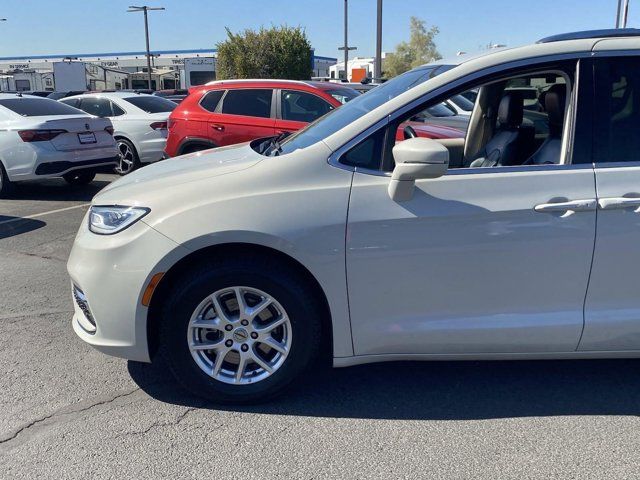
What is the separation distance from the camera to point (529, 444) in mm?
2793

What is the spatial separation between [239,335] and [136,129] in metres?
8.52

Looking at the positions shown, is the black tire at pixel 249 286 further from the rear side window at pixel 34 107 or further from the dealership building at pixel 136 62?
the dealership building at pixel 136 62

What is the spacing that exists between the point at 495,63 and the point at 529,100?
1084 millimetres

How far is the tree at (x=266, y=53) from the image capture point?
2628 centimetres

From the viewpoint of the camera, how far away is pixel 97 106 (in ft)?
37.7

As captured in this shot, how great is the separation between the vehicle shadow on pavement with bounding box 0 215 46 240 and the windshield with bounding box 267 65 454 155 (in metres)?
4.51

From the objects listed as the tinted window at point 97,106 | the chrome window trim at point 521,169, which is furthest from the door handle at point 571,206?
the tinted window at point 97,106

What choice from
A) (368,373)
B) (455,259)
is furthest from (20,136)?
(455,259)

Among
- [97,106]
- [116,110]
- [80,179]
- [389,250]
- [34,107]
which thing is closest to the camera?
Answer: [389,250]

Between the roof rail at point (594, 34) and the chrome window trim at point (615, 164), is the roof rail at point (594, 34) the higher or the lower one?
the higher one

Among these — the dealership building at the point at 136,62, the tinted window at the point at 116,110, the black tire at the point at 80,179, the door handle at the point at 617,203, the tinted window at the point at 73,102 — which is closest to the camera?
the door handle at the point at 617,203

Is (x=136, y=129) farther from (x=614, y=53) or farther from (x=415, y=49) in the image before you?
(x=415, y=49)

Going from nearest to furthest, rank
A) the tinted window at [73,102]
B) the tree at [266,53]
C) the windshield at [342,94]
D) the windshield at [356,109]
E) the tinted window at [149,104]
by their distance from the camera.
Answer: the windshield at [356,109], the windshield at [342,94], the tinted window at [149,104], the tinted window at [73,102], the tree at [266,53]

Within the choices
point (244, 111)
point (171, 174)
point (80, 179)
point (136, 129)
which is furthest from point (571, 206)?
point (136, 129)
